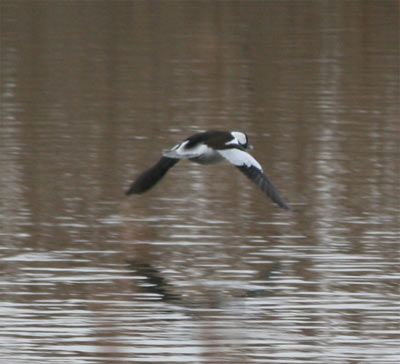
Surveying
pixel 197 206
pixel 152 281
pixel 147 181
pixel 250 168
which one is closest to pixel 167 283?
pixel 152 281

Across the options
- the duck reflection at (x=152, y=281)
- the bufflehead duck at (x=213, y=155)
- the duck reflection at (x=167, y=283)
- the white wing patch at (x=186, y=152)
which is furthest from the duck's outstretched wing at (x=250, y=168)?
the duck reflection at (x=152, y=281)

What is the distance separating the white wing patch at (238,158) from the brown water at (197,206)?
85cm

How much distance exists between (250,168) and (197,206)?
253 centimetres

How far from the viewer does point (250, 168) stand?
44.1 ft

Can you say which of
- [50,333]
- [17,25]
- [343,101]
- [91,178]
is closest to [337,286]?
[50,333]

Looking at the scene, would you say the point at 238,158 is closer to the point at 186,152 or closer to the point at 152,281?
the point at 186,152

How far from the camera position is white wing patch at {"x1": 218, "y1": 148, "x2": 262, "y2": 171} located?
1347cm

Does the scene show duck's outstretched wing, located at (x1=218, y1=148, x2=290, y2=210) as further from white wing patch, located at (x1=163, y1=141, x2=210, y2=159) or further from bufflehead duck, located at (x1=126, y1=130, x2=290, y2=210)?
white wing patch, located at (x1=163, y1=141, x2=210, y2=159)

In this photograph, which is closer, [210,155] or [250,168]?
[250,168]

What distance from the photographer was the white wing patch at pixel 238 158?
44.2 feet

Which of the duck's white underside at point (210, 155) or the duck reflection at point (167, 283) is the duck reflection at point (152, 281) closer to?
the duck reflection at point (167, 283)

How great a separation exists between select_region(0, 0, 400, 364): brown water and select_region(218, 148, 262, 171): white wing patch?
849mm

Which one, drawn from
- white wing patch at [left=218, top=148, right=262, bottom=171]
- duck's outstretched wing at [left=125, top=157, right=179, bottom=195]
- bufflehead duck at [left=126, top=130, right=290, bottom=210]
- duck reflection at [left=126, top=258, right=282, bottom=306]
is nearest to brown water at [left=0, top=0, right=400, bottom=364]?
duck reflection at [left=126, top=258, right=282, bottom=306]

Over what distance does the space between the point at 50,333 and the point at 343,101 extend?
528 inches
